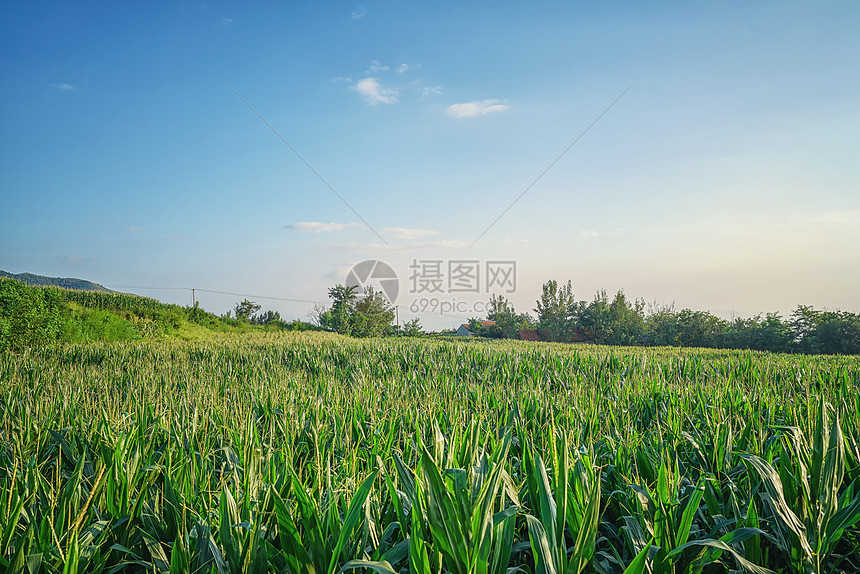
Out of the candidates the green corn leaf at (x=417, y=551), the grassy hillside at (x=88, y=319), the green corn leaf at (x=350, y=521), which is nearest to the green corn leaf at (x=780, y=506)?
the green corn leaf at (x=417, y=551)

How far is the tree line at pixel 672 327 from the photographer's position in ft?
67.6

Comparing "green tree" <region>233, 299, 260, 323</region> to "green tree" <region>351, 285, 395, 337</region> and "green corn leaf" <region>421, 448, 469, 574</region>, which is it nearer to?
"green tree" <region>351, 285, 395, 337</region>

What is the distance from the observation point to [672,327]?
2659 cm

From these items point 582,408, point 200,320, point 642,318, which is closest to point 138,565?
point 582,408

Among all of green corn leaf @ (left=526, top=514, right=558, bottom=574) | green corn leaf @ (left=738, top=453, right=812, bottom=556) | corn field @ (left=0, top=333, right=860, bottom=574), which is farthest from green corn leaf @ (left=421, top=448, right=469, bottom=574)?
green corn leaf @ (left=738, top=453, right=812, bottom=556)

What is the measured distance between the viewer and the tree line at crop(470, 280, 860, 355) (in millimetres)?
20609

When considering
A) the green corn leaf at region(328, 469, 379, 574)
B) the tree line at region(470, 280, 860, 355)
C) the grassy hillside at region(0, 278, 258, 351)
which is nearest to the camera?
the green corn leaf at region(328, 469, 379, 574)

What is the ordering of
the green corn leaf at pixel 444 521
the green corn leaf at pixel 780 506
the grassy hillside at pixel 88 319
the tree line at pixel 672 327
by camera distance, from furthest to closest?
the tree line at pixel 672 327
the grassy hillside at pixel 88 319
the green corn leaf at pixel 780 506
the green corn leaf at pixel 444 521

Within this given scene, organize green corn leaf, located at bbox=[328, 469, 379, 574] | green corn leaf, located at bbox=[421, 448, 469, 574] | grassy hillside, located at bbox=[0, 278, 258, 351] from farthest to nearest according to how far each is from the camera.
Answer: grassy hillside, located at bbox=[0, 278, 258, 351], green corn leaf, located at bbox=[328, 469, 379, 574], green corn leaf, located at bbox=[421, 448, 469, 574]

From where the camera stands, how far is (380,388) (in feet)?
19.4

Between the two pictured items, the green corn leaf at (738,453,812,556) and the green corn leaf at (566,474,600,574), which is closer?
the green corn leaf at (566,474,600,574)

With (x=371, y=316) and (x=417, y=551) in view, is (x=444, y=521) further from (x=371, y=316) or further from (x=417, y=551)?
(x=371, y=316)

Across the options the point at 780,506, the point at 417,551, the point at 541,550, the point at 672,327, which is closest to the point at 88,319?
the point at 417,551

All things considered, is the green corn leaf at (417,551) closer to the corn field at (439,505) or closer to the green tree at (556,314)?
the corn field at (439,505)
